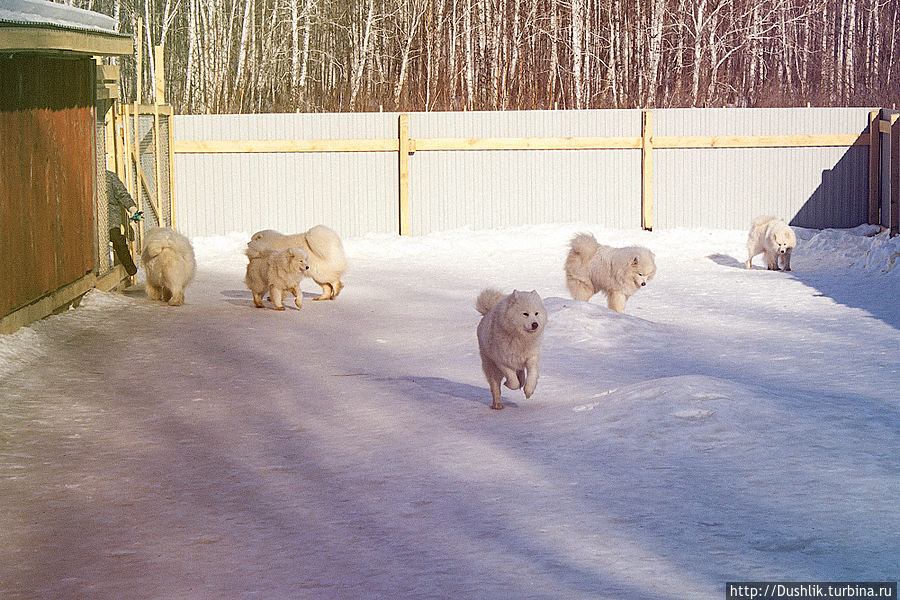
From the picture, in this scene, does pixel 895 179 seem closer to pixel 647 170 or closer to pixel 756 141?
pixel 756 141

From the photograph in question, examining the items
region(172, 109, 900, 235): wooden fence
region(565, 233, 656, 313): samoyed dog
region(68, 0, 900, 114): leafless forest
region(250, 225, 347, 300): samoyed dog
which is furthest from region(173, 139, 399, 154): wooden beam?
region(565, 233, 656, 313): samoyed dog

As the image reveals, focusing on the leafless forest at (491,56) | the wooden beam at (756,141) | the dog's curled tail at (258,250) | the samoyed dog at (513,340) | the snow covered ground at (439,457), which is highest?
the leafless forest at (491,56)

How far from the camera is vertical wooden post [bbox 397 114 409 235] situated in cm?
2058

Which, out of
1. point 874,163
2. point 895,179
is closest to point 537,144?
point 874,163

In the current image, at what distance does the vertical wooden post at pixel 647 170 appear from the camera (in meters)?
20.7

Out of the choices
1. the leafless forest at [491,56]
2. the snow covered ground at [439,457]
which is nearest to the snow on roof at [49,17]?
the snow covered ground at [439,457]

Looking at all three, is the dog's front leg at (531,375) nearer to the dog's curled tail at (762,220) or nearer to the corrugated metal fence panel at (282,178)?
the dog's curled tail at (762,220)

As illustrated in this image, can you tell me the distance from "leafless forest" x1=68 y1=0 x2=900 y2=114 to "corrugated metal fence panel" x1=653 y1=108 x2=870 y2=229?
7714 millimetres

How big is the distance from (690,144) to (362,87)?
11.0 meters

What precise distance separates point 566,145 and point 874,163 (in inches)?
221

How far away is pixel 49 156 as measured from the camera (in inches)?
466

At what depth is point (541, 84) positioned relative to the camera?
2881cm

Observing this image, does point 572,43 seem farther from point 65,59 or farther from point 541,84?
point 65,59

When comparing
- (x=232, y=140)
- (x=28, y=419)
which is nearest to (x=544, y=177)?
(x=232, y=140)
